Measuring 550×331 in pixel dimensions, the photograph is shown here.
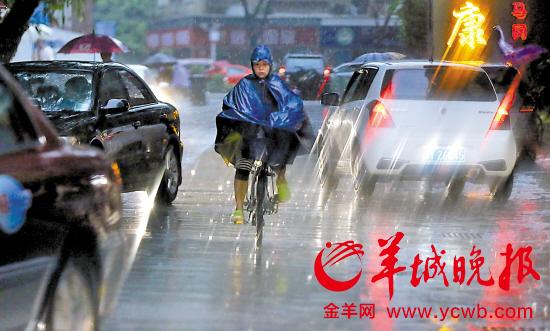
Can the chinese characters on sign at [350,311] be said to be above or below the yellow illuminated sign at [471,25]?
above

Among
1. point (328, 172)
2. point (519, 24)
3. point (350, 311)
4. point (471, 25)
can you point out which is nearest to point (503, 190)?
point (328, 172)

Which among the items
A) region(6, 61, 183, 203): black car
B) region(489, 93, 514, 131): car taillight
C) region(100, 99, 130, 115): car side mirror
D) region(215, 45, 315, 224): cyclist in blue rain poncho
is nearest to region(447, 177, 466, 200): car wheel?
region(489, 93, 514, 131): car taillight

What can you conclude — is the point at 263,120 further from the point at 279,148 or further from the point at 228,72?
the point at 228,72

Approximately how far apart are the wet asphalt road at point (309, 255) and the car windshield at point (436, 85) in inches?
47.5

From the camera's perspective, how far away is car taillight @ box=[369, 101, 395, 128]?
12906mm

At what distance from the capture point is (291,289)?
8.09m

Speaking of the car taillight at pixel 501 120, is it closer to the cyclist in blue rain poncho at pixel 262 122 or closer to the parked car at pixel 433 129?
the parked car at pixel 433 129

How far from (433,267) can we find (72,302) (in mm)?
3941

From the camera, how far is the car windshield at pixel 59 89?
11.4 metres

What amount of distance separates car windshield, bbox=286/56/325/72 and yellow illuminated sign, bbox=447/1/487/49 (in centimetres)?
1196

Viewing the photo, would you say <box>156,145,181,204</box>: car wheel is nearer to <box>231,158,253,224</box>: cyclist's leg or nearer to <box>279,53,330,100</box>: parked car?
<box>231,158,253,224</box>: cyclist's leg

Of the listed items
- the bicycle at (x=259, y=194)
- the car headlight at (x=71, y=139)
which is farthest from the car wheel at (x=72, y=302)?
the car headlight at (x=71, y=139)

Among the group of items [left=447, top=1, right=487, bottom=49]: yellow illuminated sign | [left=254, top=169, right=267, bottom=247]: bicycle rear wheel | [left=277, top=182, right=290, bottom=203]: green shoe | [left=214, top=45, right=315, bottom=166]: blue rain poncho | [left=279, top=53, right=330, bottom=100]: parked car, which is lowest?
[left=279, top=53, right=330, bottom=100]: parked car

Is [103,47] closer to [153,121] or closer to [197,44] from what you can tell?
[153,121]
